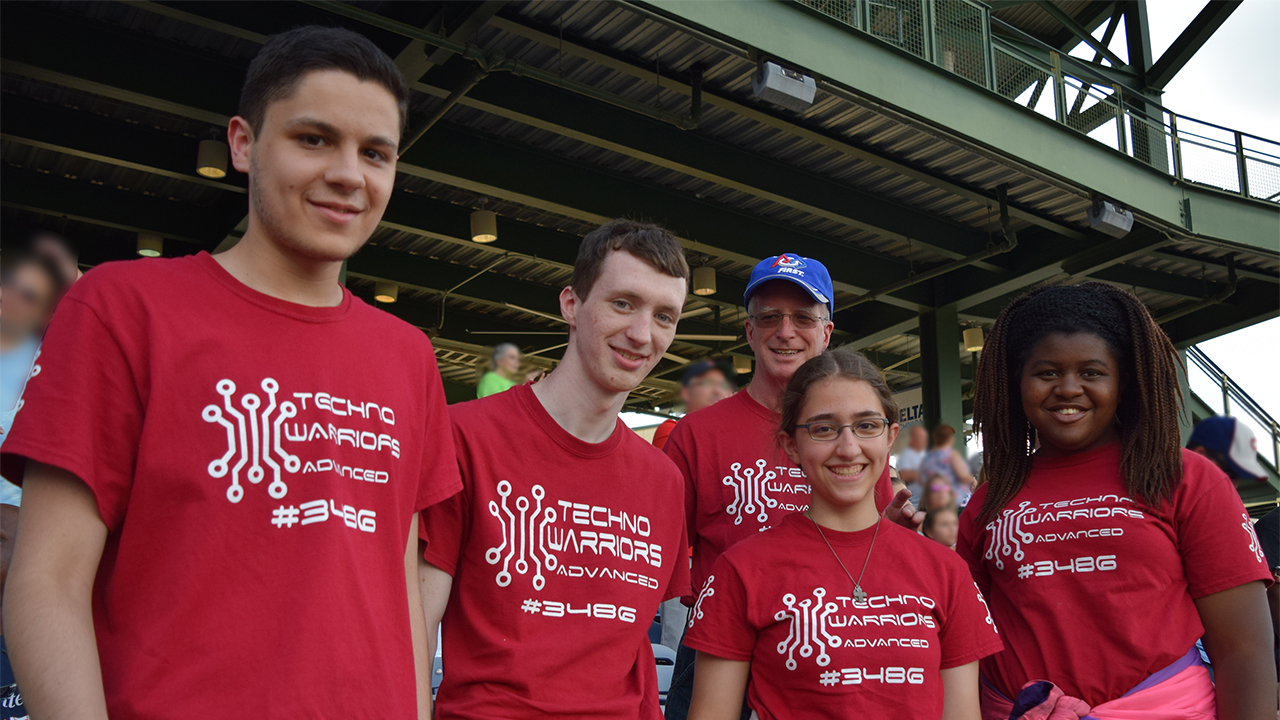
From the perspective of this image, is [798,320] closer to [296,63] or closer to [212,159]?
[296,63]

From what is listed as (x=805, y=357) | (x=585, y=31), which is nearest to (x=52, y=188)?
(x=585, y=31)

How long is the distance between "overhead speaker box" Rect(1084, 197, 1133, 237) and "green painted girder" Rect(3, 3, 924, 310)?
3.30m

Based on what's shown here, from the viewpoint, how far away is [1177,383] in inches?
100

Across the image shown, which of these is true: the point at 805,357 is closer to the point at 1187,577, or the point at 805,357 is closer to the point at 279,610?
the point at 1187,577

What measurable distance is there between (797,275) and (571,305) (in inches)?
35.7

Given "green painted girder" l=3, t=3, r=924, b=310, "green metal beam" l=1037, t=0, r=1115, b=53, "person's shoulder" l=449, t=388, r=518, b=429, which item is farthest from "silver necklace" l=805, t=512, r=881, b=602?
"green metal beam" l=1037, t=0, r=1115, b=53

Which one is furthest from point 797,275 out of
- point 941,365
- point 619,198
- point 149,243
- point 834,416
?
point 941,365

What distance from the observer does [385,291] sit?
44.8 ft

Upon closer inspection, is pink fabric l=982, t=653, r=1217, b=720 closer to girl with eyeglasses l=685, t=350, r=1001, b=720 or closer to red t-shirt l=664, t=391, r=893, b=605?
girl with eyeglasses l=685, t=350, r=1001, b=720

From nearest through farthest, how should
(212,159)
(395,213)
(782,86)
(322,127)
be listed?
1. (322,127)
2. (782,86)
3. (212,159)
4. (395,213)

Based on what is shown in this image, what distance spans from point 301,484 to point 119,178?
10847 mm

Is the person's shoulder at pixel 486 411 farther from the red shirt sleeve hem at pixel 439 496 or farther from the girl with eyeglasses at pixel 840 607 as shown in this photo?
the girl with eyeglasses at pixel 840 607

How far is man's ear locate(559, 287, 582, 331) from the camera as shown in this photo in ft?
8.18

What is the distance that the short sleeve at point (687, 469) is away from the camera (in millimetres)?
2953
